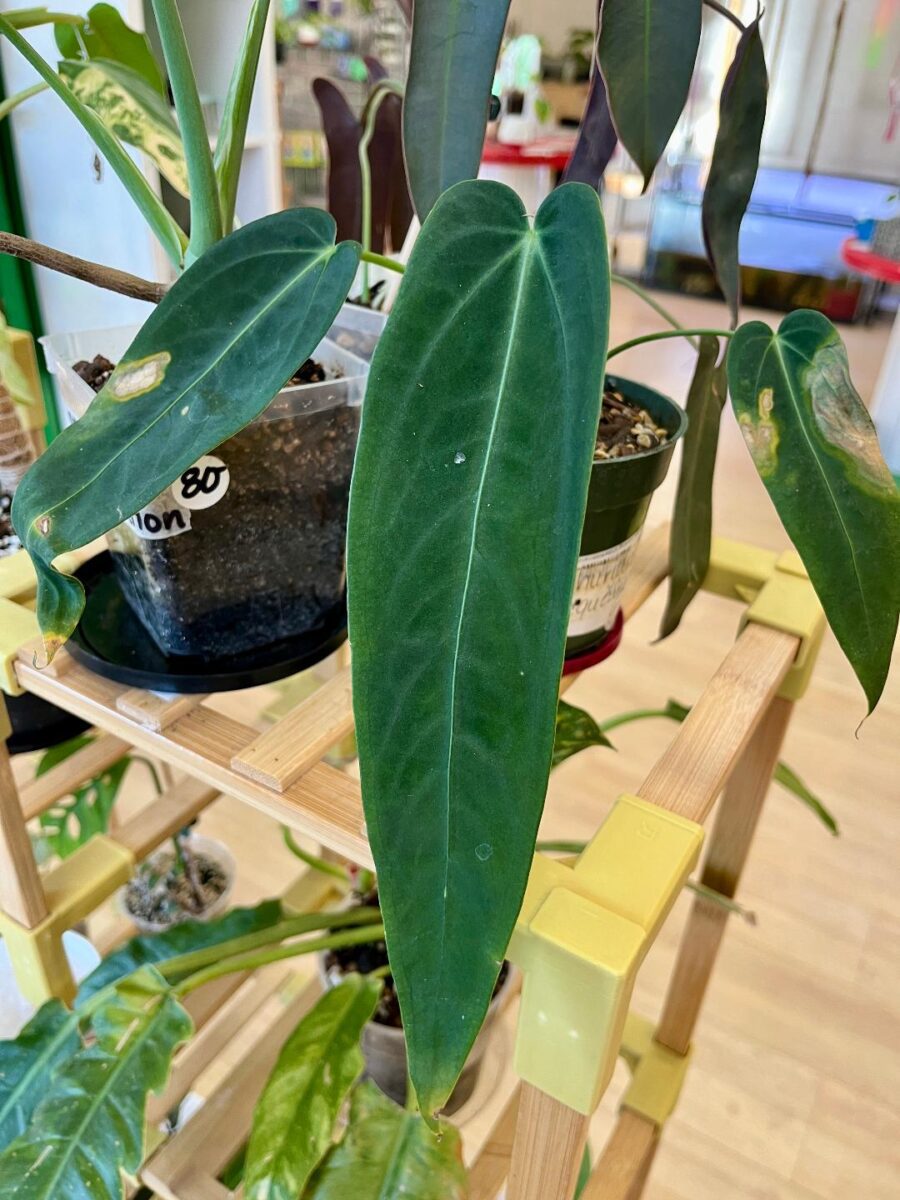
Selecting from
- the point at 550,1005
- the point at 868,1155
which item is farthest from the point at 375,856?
the point at 868,1155

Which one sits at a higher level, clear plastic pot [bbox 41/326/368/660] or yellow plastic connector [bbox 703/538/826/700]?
clear plastic pot [bbox 41/326/368/660]

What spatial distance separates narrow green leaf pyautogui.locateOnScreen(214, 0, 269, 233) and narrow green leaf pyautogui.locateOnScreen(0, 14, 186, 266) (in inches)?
1.3

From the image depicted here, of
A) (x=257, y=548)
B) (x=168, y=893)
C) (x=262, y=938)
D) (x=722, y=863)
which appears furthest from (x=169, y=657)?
(x=168, y=893)

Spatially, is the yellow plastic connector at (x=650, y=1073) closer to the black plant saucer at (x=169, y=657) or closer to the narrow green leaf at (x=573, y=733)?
the narrow green leaf at (x=573, y=733)

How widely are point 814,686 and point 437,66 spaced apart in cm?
174

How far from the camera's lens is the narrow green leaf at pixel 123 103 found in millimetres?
584

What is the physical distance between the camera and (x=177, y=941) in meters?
0.72

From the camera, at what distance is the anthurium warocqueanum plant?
0.29 m

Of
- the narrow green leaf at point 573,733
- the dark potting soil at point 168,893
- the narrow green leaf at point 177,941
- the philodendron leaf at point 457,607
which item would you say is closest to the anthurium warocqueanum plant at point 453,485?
the philodendron leaf at point 457,607

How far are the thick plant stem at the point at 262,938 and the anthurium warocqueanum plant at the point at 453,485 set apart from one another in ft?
1.13

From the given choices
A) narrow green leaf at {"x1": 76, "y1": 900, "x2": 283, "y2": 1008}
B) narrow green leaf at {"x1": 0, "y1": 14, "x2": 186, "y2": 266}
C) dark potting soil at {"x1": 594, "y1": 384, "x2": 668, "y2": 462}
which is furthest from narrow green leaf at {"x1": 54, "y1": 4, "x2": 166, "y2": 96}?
narrow green leaf at {"x1": 76, "y1": 900, "x2": 283, "y2": 1008}

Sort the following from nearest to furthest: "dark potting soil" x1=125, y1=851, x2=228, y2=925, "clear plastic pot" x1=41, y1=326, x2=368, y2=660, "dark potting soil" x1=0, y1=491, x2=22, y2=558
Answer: "clear plastic pot" x1=41, y1=326, x2=368, y2=660, "dark potting soil" x1=0, y1=491, x2=22, y2=558, "dark potting soil" x1=125, y1=851, x2=228, y2=925

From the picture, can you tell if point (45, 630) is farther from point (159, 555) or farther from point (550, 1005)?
point (550, 1005)

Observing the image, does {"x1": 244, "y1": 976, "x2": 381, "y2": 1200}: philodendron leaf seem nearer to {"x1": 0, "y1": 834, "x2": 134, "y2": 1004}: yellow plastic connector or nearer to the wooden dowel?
{"x1": 0, "y1": 834, "x2": 134, "y2": 1004}: yellow plastic connector
